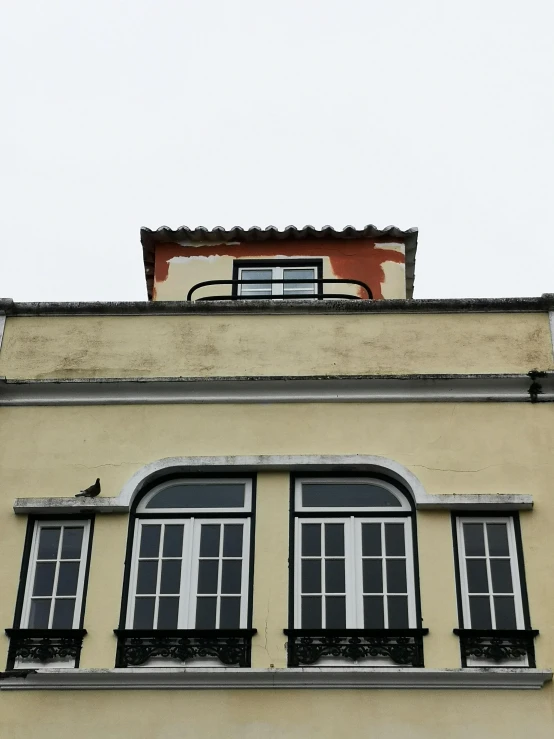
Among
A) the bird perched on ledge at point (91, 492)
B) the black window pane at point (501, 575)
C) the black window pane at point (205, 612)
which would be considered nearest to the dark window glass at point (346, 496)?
the black window pane at point (501, 575)

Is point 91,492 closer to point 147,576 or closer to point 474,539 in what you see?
point 147,576

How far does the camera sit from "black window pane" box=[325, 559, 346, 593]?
1243 centimetres

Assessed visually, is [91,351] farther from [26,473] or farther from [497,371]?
[497,371]

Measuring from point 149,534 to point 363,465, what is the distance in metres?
2.51

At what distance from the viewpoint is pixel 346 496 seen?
13.2 metres

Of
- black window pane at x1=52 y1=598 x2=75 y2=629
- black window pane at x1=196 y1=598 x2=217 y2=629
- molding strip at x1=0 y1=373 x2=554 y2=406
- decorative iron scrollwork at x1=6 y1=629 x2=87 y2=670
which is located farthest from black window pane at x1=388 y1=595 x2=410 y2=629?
black window pane at x1=52 y1=598 x2=75 y2=629

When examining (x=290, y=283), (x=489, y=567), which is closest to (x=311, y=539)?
(x=489, y=567)

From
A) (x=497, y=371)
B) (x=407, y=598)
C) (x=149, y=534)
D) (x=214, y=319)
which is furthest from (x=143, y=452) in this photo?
(x=497, y=371)

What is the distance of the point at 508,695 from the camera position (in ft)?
37.9

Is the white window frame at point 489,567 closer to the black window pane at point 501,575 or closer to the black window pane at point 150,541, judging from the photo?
the black window pane at point 501,575

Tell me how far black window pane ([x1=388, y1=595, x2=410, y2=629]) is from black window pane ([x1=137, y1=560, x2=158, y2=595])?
252 cm

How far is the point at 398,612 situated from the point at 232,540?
1962 millimetres

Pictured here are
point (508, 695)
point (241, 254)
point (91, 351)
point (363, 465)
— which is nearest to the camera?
point (508, 695)

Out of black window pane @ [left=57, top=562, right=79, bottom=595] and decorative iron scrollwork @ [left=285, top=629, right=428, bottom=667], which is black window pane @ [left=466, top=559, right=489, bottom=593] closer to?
decorative iron scrollwork @ [left=285, top=629, right=428, bottom=667]
